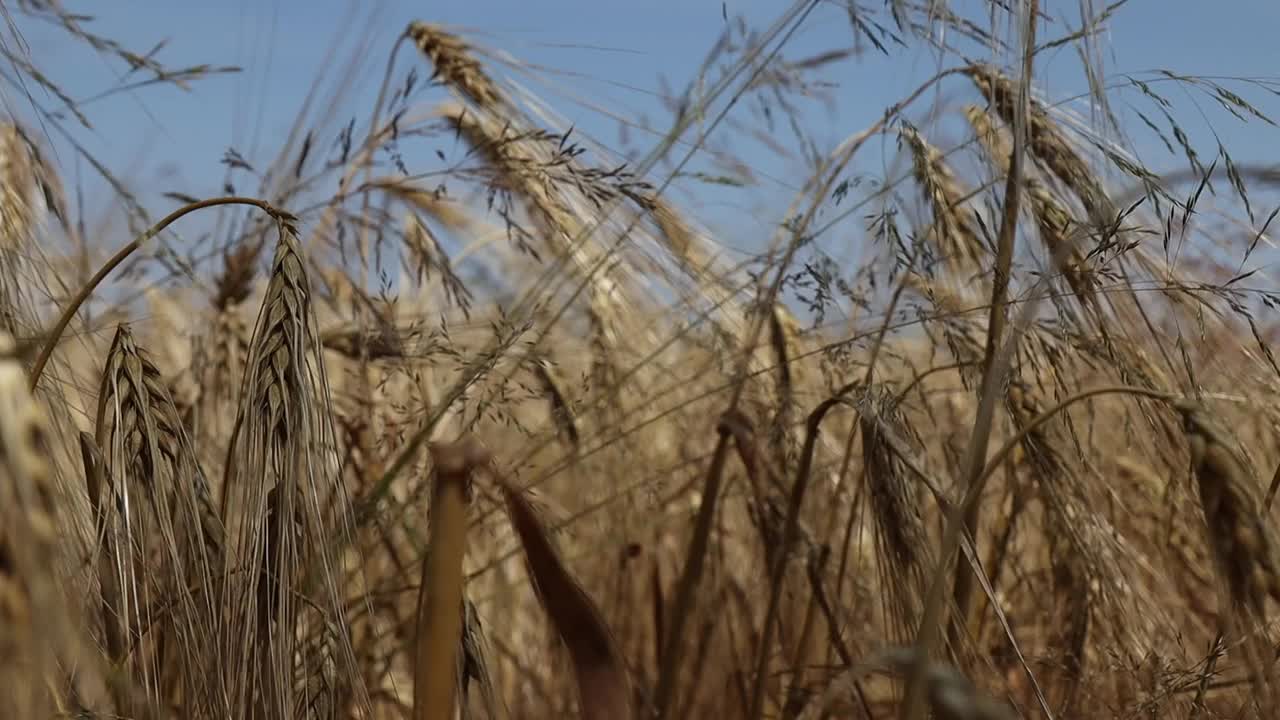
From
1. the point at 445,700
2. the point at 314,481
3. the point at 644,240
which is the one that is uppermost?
the point at 644,240

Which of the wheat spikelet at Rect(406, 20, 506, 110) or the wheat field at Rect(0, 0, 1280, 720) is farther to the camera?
the wheat spikelet at Rect(406, 20, 506, 110)

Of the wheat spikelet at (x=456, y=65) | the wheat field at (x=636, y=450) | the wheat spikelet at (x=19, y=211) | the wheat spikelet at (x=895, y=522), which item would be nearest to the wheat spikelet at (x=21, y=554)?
the wheat field at (x=636, y=450)

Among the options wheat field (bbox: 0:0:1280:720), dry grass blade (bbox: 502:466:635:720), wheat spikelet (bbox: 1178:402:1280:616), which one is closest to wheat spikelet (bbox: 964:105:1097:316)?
wheat field (bbox: 0:0:1280:720)

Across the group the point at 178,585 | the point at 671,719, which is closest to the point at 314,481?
the point at 178,585

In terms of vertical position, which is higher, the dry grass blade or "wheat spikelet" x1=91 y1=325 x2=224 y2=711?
"wheat spikelet" x1=91 y1=325 x2=224 y2=711

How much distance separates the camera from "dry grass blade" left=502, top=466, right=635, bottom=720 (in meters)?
0.57

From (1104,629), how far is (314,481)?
0.82m

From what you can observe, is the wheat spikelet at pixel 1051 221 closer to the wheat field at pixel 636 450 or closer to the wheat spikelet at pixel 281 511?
the wheat field at pixel 636 450

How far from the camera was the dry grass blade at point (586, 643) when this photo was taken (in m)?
0.57

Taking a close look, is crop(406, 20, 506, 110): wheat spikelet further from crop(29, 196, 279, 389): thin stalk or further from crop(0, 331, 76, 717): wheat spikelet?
crop(0, 331, 76, 717): wheat spikelet

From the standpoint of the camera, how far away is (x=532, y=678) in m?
1.32

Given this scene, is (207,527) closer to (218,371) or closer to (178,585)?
(178,585)

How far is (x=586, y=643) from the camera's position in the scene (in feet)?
1.92

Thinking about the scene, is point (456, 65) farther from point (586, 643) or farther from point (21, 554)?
point (21, 554)
